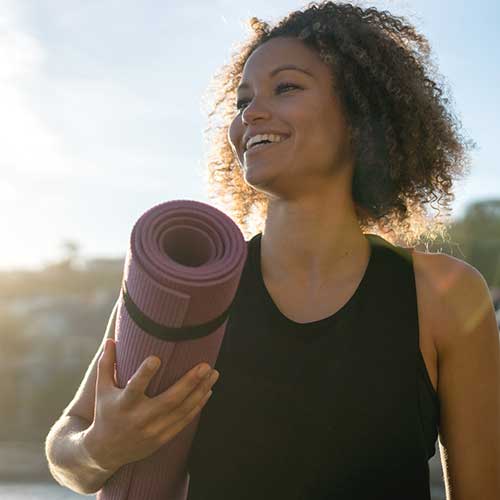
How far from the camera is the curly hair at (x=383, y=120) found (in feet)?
7.34

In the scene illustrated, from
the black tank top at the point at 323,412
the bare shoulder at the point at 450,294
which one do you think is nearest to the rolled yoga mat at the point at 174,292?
the black tank top at the point at 323,412

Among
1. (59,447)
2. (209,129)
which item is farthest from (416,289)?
(209,129)

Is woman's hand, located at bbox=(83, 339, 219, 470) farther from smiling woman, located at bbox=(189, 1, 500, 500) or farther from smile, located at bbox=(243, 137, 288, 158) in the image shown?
smile, located at bbox=(243, 137, 288, 158)

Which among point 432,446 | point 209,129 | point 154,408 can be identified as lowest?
point 154,408

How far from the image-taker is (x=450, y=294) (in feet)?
6.28

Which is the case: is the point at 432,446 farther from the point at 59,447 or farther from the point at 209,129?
the point at 209,129

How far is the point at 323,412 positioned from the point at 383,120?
0.93m

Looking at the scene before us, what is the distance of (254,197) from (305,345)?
2.84 ft

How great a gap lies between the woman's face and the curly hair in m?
0.07

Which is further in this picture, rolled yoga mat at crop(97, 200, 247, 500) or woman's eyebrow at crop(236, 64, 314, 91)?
woman's eyebrow at crop(236, 64, 314, 91)

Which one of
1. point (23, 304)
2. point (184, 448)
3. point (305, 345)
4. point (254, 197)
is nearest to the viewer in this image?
point (184, 448)

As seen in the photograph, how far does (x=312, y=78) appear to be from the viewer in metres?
2.12

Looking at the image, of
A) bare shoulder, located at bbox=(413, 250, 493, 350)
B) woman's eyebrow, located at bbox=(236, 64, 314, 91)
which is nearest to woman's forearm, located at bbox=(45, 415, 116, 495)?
bare shoulder, located at bbox=(413, 250, 493, 350)

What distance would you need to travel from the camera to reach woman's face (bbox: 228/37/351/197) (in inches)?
76.4
